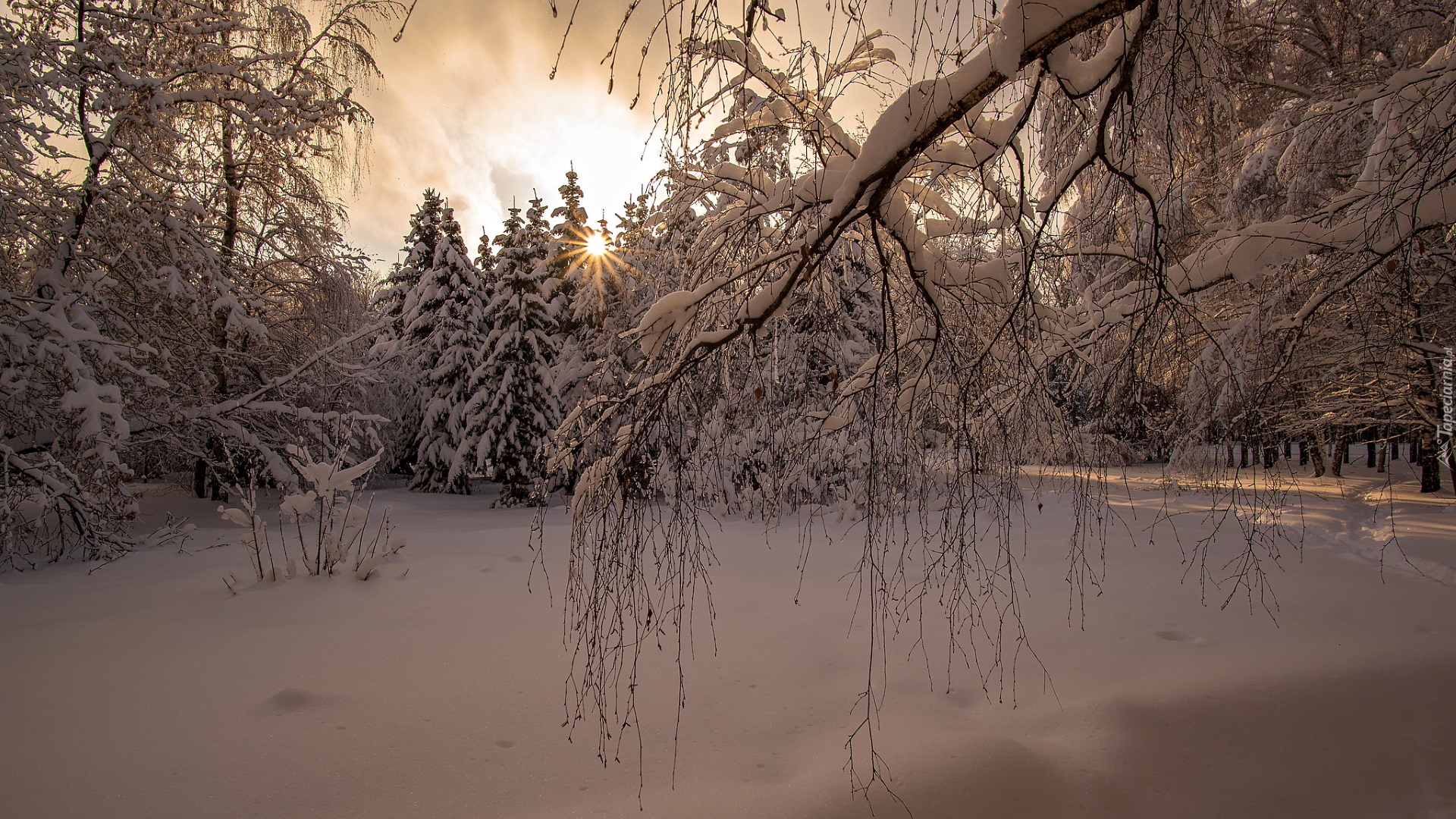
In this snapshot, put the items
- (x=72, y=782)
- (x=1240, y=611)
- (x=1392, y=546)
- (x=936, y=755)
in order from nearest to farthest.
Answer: (x=72, y=782), (x=936, y=755), (x=1240, y=611), (x=1392, y=546)

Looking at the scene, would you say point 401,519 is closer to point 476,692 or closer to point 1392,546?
point 476,692

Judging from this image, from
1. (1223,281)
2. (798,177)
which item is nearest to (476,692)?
(798,177)

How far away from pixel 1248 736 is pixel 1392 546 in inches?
257

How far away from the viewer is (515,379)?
15352 mm

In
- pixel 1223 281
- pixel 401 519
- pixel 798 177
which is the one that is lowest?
pixel 401 519

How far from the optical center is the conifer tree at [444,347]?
1775cm

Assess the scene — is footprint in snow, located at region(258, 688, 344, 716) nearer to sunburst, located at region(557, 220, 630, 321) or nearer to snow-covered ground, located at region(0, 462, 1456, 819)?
snow-covered ground, located at region(0, 462, 1456, 819)

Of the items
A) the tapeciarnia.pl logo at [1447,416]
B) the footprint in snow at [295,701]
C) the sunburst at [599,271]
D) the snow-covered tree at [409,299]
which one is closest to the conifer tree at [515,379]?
the sunburst at [599,271]

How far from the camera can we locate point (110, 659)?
136 inches

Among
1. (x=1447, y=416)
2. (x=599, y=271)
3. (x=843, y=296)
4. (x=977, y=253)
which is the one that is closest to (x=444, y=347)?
(x=599, y=271)

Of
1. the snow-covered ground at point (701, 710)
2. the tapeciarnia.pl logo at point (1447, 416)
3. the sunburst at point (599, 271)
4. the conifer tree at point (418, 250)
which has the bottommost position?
the snow-covered ground at point (701, 710)

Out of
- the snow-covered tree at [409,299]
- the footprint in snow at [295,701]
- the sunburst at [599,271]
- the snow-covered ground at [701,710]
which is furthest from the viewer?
the snow-covered tree at [409,299]

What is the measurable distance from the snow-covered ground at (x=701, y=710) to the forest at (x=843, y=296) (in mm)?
355

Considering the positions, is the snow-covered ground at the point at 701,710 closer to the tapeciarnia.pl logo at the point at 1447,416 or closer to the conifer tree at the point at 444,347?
the tapeciarnia.pl logo at the point at 1447,416
